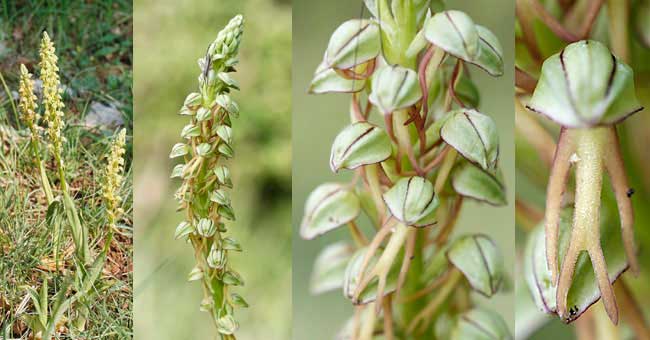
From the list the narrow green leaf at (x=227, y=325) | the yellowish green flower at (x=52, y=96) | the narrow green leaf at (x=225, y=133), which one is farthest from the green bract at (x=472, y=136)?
the yellowish green flower at (x=52, y=96)

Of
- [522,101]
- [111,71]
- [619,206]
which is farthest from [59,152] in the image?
[619,206]

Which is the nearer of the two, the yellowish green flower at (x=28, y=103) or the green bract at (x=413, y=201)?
the green bract at (x=413, y=201)

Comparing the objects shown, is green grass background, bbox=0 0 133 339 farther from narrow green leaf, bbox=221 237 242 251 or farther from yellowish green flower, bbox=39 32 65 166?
narrow green leaf, bbox=221 237 242 251

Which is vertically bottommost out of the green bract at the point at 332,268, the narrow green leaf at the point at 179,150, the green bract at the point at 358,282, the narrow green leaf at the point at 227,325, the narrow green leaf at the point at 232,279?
the narrow green leaf at the point at 227,325

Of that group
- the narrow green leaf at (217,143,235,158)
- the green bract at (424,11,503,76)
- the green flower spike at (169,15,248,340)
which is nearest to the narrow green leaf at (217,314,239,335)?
the green flower spike at (169,15,248,340)

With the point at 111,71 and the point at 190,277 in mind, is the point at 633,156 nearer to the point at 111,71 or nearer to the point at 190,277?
the point at 190,277

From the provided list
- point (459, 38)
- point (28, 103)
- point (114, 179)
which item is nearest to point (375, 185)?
point (459, 38)

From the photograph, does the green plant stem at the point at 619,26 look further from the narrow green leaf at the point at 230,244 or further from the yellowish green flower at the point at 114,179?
the yellowish green flower at the point at 114,179
